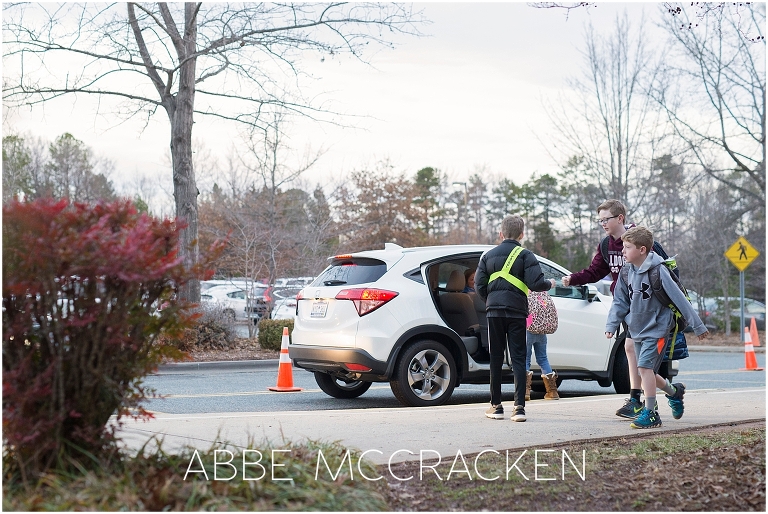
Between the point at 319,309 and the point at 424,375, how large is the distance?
4.18ft

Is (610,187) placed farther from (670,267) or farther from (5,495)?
(5,495)

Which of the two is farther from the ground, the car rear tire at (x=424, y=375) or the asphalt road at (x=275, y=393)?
the car rear tire at (x=424, y=375)

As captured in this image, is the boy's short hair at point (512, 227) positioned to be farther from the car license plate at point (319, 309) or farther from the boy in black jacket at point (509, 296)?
the car license plate at point (319, 309)

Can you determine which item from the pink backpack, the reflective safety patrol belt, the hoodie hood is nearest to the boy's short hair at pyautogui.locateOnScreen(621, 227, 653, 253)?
the hoodie hood

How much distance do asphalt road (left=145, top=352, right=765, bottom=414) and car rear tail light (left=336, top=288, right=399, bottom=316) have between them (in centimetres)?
120

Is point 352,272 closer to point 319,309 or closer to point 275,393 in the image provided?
point 319,309

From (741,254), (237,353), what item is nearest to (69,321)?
(237,353)

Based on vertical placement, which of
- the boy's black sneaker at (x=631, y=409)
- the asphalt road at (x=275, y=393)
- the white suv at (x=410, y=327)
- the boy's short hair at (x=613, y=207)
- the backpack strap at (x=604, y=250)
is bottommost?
the asphalt road at (x=275, y=393)

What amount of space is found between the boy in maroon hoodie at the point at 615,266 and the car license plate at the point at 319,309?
2.47 metres

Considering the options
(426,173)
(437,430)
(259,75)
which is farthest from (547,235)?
(437,430)

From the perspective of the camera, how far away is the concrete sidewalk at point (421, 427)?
5680mm

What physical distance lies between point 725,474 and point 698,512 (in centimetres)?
82

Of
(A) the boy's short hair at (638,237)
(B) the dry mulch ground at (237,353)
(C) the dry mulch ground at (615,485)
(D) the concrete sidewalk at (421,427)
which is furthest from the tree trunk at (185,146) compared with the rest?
(C) the dry mulch ground at (615,485)

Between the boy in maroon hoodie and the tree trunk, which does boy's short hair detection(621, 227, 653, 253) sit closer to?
the boy in maroon hoodie
